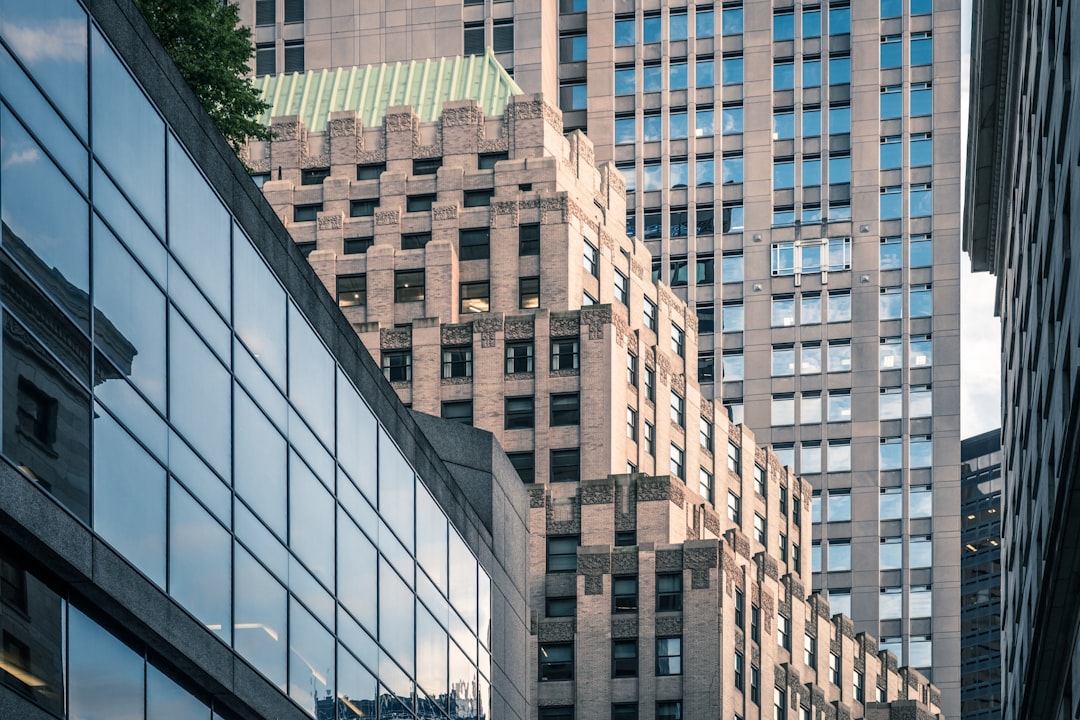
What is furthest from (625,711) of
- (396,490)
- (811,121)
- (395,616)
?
(811,121)

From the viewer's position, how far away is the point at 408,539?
138ft

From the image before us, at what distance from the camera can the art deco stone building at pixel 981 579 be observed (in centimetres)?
14725

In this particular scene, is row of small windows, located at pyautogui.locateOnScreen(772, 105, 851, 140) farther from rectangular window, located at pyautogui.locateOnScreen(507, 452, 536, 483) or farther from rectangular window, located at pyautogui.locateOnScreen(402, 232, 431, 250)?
rectangular window, located at pyautogui.locateOnScreen(507, 452, 536, 483)

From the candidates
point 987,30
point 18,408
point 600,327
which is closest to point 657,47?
point 600,327

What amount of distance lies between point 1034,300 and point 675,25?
89.2 m

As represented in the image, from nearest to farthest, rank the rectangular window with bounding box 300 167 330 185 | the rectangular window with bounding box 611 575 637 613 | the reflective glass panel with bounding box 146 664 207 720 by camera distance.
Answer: the reflective glass panel with bounding box 146 664 207 720 < the rectangular window with bounding box 611 575 637 613 < the rectangular window with bounding box 300 167 330 185

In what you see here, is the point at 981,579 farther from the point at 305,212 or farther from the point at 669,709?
the point at 305,212

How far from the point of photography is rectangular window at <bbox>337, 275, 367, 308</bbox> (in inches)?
3669

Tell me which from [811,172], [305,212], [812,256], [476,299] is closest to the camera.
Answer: [476,299]

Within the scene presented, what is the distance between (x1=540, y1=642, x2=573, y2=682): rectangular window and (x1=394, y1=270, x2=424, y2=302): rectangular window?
17659 mm

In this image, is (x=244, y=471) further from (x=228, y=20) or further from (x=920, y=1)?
(x=920, y=1)

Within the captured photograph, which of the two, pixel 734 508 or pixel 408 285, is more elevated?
pixel 408 285

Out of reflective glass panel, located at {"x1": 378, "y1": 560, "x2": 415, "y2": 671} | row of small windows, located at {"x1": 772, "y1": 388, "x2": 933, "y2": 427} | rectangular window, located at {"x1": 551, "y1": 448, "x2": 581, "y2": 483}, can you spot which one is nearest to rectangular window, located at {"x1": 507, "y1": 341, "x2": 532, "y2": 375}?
rectangular window, located at {"x1": 551, "y1": 448, "x2": 581, "y2": 483}

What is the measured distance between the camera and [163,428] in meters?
27.7
